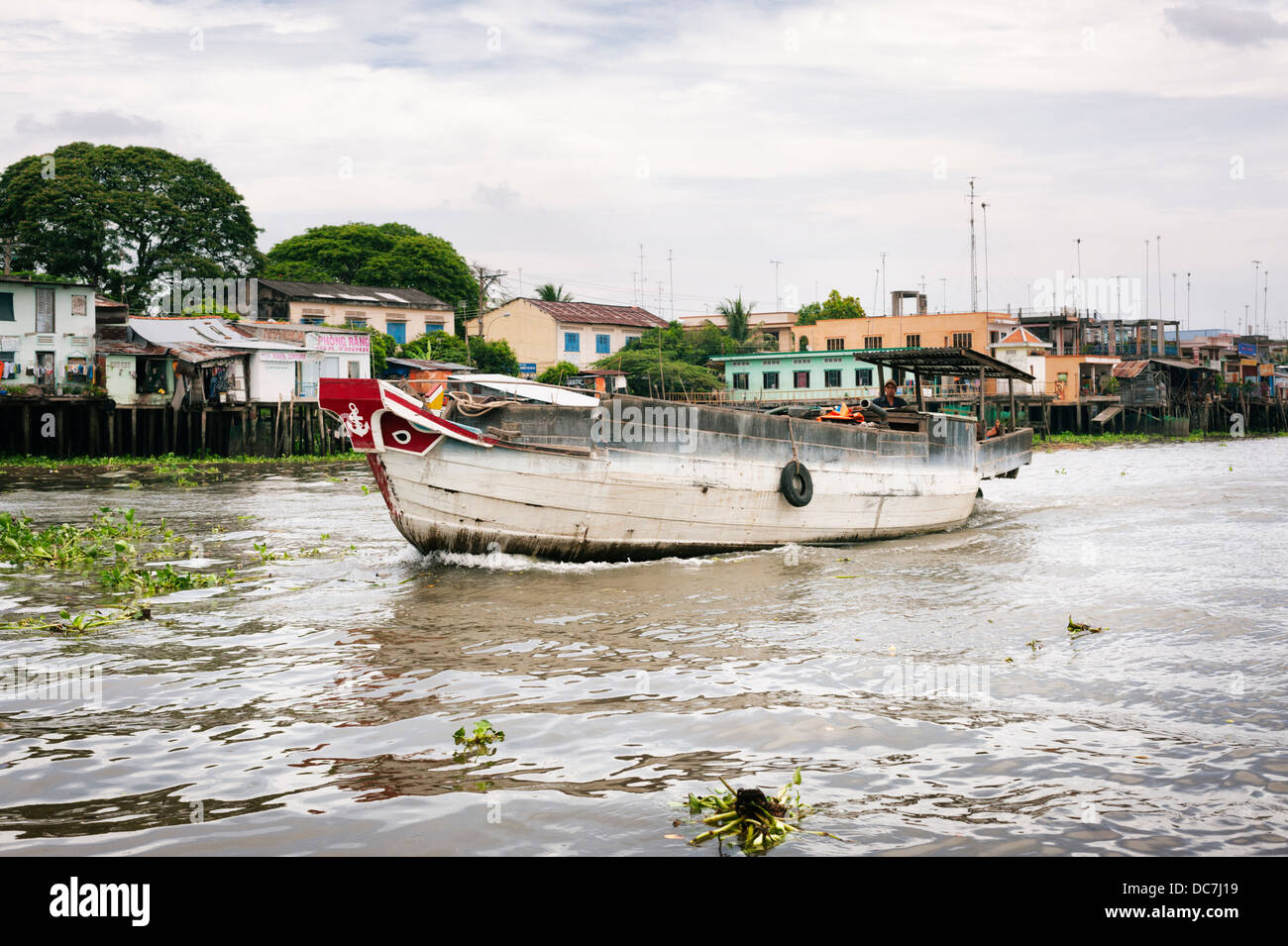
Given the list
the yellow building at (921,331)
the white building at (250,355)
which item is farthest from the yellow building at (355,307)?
the yellow building at (921,331)

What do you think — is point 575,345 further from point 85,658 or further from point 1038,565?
point 85,658

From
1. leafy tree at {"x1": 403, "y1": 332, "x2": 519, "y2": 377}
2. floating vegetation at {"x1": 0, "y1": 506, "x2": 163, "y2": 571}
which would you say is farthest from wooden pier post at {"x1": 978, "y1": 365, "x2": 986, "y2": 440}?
leafy tree at {"x1": 403, "y1": 332, "x2": 519, "y2": 377}

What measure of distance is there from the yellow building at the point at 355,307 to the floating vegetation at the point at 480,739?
4365 cm

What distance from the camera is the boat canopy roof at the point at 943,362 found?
1694 cm

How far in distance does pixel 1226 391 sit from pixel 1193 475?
139ft

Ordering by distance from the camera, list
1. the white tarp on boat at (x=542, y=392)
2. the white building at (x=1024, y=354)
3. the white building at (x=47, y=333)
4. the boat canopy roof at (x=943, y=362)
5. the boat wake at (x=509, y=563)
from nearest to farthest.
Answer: the boat wake at (x=509, y=563) < the white tarp on boat at (x=542, y=392) < the boat canopy roof at (x=943, y=362) < the white building at (x=47, y=333) < the white building at (x=1024, y=354)

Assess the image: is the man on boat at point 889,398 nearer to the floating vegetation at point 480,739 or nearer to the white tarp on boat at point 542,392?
the white tarp on boat at point 542,392

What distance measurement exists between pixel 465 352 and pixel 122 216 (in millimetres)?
16038

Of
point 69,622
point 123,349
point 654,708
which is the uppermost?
point 123,349

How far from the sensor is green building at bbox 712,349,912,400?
52.6 m

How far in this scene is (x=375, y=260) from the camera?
188 feet

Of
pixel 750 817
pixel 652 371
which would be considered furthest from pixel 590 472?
pixel 652 371

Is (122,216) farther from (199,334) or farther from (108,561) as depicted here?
(108,561)
